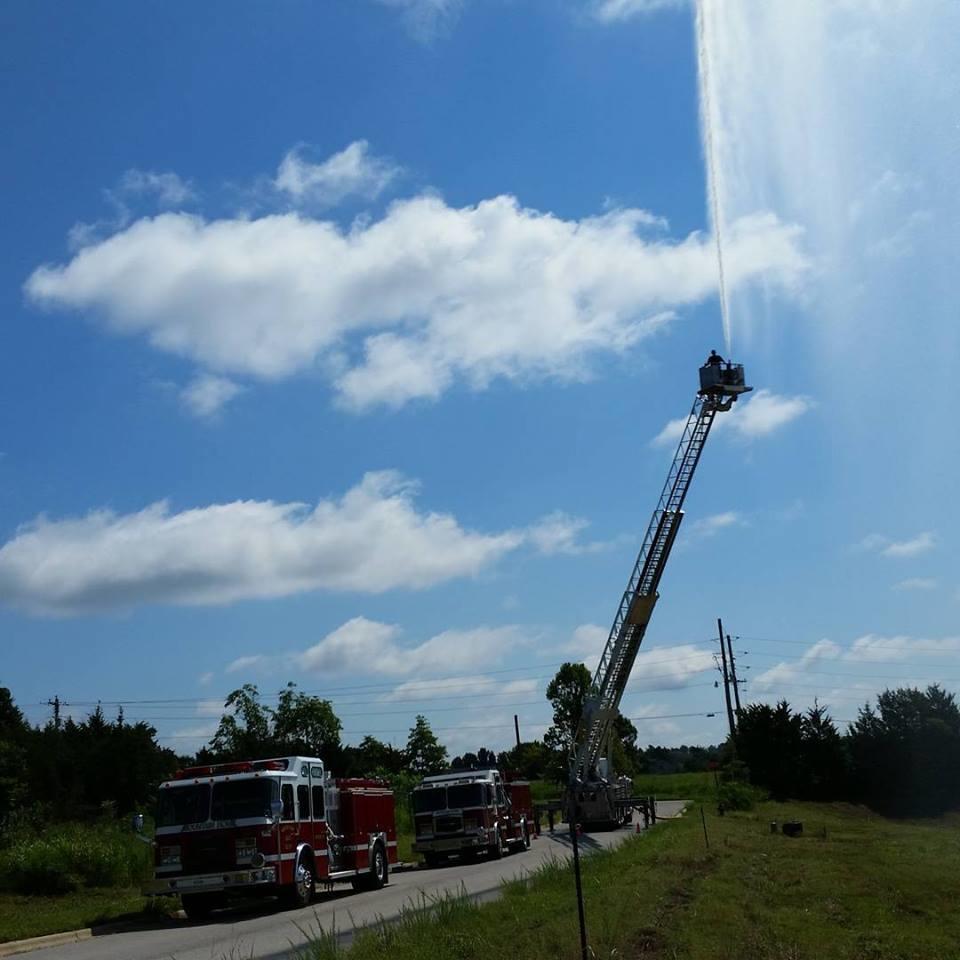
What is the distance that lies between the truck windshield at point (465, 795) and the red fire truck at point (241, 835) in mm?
8852

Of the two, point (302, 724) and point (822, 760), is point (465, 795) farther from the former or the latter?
point (822, 760)

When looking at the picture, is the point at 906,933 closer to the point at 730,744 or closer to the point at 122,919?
the point at 122,919

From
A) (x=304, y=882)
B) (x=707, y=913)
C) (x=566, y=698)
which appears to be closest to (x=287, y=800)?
(x=304, y=882)

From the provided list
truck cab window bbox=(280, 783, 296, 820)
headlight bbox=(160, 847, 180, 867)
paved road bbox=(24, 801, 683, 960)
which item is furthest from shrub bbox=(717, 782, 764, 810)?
headlight bbox=(160, 847, 180, 867)

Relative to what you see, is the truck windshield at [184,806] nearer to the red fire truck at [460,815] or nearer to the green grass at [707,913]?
the green grass at [707,913]

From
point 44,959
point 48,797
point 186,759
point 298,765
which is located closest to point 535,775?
point 186,759

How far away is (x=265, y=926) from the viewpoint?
18859mm

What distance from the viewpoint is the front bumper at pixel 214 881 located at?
20.4 meters

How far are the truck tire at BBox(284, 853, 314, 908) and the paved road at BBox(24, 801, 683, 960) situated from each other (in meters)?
0.26

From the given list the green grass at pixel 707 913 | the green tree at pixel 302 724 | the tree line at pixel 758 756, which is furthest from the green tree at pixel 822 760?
the green grass at pixel 707 913

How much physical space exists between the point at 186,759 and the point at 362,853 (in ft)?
211

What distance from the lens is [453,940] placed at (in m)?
12.6

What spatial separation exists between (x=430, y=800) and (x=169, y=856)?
1262 centimetres

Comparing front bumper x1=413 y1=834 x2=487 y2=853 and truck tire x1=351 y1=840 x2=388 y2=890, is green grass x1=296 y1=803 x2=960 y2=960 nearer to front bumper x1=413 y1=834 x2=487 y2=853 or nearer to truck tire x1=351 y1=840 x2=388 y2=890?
truck tire x1=351 y1=840 x2=388 y2=890
